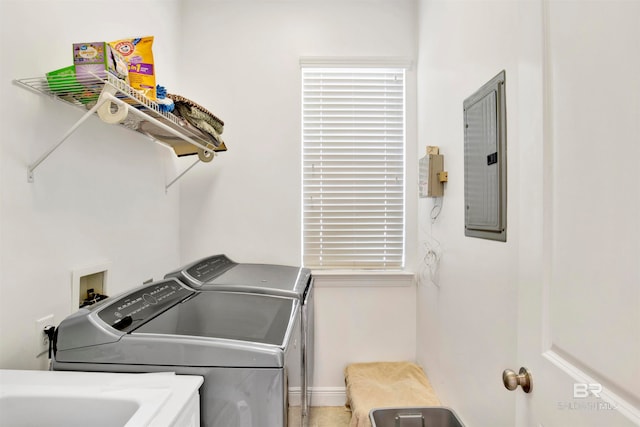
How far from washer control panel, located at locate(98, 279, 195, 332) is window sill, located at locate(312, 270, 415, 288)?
3.29 feet

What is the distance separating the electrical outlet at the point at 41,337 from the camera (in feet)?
3.73

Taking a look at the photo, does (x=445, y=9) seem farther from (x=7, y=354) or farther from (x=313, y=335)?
(x=7, y=354)

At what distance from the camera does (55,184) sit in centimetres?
123

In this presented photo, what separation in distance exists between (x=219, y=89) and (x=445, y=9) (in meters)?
1.52

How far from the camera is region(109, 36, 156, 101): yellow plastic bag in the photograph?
134 centimetres

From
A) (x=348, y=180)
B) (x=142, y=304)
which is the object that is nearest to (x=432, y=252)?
(x=348, y=180)

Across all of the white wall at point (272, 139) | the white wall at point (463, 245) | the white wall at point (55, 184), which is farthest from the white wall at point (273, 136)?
the white wall at point (55, 184)

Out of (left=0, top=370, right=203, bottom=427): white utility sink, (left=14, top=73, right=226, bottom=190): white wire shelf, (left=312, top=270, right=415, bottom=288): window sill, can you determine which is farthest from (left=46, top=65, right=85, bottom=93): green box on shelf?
(left=312, top=270, right=415, bottom=288): window sill

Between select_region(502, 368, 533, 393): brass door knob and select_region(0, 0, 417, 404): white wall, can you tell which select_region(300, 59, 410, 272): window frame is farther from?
select_region(502, 368, 533, 393): brass door knob

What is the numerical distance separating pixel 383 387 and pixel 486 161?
1.47m

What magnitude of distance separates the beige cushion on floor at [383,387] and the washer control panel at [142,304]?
1121 mm

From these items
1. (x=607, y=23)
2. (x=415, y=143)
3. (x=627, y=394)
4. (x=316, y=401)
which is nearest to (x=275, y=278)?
(x=316, y=401)

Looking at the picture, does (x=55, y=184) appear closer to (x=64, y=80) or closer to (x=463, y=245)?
(x=64, y=80)

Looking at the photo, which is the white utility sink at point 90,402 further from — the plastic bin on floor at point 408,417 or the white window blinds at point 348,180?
the white window blinds at point 348,180
